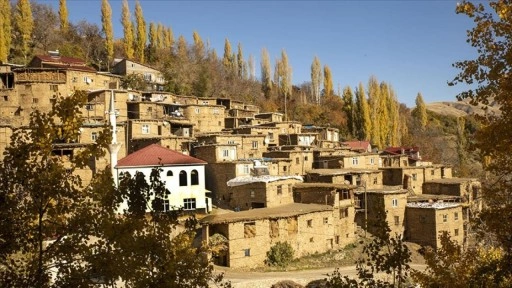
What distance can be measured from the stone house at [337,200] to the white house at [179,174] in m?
7.57

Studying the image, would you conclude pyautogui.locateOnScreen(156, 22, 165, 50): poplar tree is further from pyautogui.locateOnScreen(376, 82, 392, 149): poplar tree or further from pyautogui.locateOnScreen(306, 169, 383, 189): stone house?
pyautogui.locateOnScreen(306, 169, 383, 189): stone house

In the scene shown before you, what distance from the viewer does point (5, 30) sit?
56.9 m

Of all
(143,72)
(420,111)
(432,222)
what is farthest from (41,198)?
(420,111)

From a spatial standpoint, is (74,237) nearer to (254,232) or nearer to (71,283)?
(71,283)

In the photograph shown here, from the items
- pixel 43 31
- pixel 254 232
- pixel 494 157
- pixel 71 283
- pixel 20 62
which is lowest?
pixel 254 232

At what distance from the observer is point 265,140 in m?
47.6

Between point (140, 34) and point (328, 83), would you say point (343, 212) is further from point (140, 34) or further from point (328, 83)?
point (328, 83)

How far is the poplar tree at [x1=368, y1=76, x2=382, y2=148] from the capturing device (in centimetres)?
7212

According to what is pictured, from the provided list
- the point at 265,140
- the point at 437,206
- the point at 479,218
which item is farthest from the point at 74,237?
the point at 265,140

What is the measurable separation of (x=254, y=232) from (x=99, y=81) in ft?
101

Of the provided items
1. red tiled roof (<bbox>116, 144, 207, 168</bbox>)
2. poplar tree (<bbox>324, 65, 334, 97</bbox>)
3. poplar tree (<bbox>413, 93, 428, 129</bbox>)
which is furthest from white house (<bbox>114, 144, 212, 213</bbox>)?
poplar tree (<bbox>413, 93, 428, 129</bbox>)

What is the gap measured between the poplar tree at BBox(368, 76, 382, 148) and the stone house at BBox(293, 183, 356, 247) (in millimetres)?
37449

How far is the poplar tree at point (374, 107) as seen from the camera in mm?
72125

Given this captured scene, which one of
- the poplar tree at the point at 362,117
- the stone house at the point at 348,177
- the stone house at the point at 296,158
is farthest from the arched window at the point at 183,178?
the poplar tree at the point at 362,117
